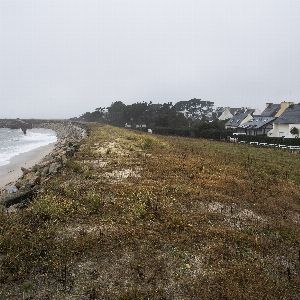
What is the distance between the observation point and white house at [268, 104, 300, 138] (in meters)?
53.0

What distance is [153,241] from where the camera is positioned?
33.7 feet

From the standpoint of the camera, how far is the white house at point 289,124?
174 ft

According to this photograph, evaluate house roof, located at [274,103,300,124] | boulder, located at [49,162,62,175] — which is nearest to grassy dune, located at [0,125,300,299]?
boulder, located at [49,162,62,175]

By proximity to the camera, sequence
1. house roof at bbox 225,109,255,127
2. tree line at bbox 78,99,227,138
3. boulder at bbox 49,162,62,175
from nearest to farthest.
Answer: boulder at bbox 49,162,62,175 < tree line at bbox 78,99,227,138 < house roof at bbox 225,109,255,127

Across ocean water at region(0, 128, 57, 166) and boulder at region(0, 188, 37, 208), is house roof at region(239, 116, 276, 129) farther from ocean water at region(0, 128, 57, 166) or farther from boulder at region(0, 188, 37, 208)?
boulder at region(0, 188, 37, 208)

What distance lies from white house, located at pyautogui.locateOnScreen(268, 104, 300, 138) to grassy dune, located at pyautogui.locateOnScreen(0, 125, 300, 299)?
38.6 metres

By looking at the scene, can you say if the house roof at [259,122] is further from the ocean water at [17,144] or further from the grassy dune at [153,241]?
the grassy dune at [153,241]

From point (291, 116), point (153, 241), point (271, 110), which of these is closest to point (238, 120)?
point (271, 110)

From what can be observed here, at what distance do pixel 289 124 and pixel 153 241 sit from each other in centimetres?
4966

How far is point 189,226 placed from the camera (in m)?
11.4

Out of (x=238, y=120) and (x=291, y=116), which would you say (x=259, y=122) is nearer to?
(x=291, y=116)

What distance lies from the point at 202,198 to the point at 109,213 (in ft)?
13.8

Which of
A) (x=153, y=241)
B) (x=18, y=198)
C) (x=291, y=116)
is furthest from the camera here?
(x=291, y=116)

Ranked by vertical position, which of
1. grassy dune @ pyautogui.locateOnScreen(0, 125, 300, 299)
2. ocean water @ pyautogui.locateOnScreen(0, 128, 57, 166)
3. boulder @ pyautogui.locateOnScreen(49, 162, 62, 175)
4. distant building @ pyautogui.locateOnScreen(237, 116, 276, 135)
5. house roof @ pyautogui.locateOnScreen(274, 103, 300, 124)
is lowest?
ocean water @ pyautogui.locateOnScreen(0, 128, 57, 166)
